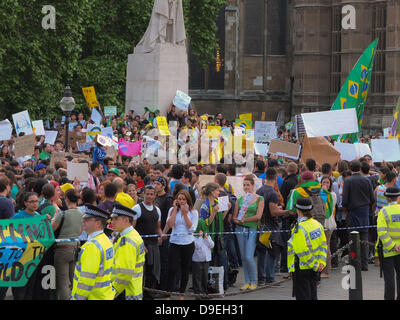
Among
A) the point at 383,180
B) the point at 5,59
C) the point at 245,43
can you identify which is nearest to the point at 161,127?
the point at 383,180

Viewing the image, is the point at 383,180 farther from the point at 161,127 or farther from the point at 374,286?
the point at 161,127

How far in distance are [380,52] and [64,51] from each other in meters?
16.2

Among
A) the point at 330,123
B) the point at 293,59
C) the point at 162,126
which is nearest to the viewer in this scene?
the point at 330,123

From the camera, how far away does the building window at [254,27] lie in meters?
48.9

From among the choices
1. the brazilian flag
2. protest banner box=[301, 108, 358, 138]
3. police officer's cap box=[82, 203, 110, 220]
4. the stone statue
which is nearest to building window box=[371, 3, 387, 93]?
the stone statue

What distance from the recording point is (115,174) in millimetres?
14406

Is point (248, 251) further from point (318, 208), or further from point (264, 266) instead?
point (318, 208)

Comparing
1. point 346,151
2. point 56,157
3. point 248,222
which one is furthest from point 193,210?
point 346,151

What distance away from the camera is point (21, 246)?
10516 mm

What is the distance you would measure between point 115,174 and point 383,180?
4.70 meters

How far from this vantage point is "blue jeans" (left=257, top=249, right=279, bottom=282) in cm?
1402

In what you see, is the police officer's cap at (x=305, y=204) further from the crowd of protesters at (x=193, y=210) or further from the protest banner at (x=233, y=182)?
the protest banner at (x=233, y=182)

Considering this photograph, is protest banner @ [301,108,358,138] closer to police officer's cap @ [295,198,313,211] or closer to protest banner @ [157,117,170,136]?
protest banner @ [157,117,170,136]

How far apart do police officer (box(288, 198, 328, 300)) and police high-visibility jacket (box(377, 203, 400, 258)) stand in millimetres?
1240
